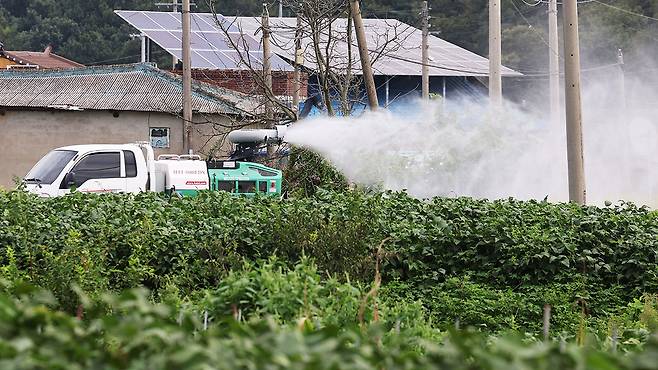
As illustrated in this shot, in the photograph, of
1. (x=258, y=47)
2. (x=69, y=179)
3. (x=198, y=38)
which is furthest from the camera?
(x=198, y=38)

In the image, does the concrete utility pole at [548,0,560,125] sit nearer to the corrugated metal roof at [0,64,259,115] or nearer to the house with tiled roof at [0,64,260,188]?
the house with tiled roof at [0,64,260,188]

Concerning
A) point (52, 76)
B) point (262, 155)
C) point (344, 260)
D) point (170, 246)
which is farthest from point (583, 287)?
point (52, 76)

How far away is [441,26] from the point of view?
2485 inches

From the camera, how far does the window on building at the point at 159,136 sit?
3444cm

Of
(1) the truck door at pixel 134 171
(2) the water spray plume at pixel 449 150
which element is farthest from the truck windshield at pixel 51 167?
(2) the water spray plume at pixel 449 150

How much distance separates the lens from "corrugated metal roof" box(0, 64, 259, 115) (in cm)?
3416

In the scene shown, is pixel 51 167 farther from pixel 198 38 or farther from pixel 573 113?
pixel 198 38

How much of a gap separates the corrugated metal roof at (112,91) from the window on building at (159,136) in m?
0.66

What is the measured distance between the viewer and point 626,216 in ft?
41.9

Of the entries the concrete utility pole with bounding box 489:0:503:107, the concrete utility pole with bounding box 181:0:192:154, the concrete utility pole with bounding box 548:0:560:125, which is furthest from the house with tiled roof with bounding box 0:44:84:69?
the concrete utility pole with bounding box 489:0:503:107

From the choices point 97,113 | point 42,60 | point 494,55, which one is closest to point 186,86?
point 97,113

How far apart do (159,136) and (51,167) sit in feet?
48.5

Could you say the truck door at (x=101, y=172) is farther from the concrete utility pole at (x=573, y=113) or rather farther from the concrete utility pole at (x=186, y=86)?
the concrete utility pole at (x=186, y=86)

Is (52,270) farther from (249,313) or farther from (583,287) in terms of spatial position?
(583,287)
